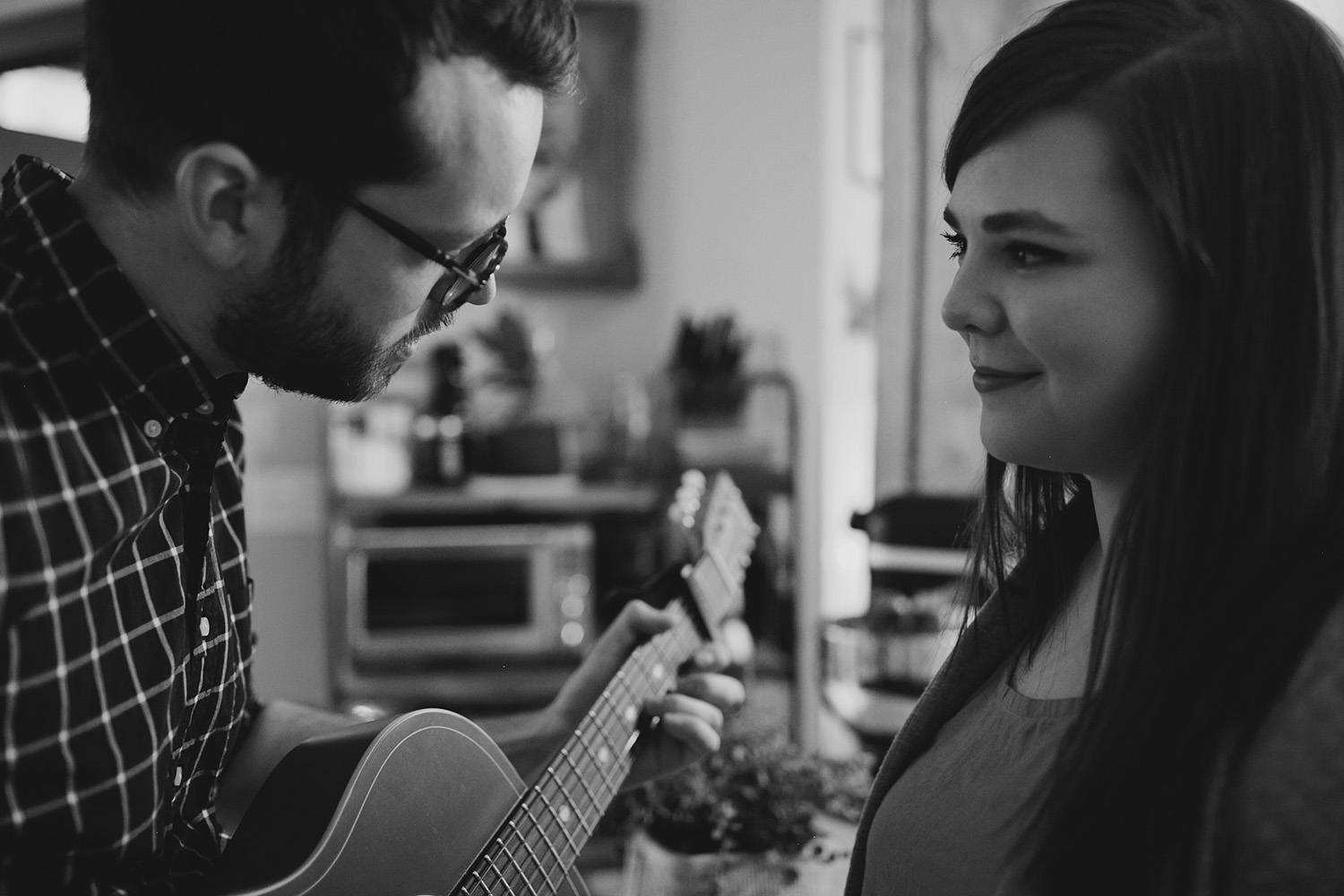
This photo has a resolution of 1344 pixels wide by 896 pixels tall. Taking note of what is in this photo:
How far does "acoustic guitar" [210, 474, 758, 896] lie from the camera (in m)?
0.95

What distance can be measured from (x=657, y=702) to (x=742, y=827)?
218 millimetres

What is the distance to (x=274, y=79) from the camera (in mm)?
839

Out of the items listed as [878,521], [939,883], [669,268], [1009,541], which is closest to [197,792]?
[939,883]

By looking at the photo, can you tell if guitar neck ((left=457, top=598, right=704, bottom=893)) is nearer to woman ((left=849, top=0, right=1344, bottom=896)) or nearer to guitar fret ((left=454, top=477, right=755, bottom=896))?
guitar fret ((left=454, top=477, right=755, bottom=896))

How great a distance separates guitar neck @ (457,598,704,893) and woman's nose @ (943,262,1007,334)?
0.56 m

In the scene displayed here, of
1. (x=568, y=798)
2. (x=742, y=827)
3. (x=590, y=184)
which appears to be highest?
(x=590, y=184)

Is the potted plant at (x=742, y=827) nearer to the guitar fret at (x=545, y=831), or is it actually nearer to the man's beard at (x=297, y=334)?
the guitar fret at (x=545, y=831)

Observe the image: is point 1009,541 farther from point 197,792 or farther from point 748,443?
point 748,443

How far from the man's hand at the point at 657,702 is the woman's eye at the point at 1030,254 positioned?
60 centimetres

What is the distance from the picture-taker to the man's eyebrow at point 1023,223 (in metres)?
0.75

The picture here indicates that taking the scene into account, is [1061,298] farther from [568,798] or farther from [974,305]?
[568,798]

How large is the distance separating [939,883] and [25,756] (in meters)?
0.65

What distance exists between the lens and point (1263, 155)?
27.5 inches

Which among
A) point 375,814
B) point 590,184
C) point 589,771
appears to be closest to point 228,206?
point 375,814
